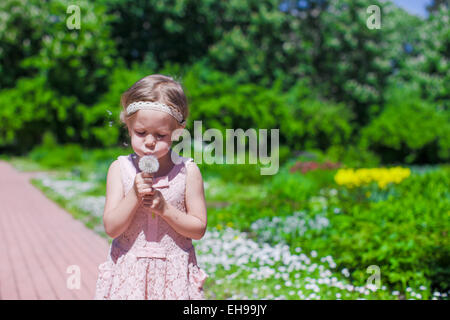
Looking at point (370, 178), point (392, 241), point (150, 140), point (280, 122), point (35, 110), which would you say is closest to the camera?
point (150, 140)

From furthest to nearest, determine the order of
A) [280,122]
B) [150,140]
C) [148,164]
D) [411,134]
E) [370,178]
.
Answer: [411,134], [280,122], [370,178], [150,140], [148,164]

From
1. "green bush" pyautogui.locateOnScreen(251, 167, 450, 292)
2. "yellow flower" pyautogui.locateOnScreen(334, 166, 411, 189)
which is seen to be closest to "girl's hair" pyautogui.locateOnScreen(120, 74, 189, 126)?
"green bush" pyautogui.locateOnScreen(251, 167, 450, 292)

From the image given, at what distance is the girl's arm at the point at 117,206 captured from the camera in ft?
5.77

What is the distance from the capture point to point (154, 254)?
1.90 metres

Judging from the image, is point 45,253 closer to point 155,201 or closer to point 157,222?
point 157,222

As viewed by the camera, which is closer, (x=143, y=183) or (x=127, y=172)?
(x=143, y=183)

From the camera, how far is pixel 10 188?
503 inches

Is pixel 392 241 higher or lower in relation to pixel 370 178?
lower

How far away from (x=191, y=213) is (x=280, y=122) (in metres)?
18.5

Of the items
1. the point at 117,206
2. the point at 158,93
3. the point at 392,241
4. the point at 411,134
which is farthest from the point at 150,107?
the point at 411,134

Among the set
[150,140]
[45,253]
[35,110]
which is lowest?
[45,253]

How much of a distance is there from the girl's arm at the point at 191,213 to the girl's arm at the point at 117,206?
13 cm

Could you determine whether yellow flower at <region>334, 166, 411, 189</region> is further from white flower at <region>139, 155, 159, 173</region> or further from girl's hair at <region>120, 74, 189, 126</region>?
white flower at <region>139, 155, 159, 173</region>

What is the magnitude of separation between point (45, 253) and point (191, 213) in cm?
453
